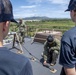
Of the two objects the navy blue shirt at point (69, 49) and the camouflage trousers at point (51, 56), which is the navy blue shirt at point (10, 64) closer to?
the navy blue shirt at point (69, 49)

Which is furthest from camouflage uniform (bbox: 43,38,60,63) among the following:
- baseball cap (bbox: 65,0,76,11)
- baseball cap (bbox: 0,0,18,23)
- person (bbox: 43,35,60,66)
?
baseball cap (bbox: 0,0,18,23)

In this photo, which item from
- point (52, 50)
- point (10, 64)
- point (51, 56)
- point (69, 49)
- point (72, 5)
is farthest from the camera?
point (51, 56)

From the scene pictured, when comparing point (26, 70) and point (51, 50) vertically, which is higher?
point (26, 70)

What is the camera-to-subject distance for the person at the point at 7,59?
4.43ft

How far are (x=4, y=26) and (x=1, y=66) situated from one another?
8.8 inches

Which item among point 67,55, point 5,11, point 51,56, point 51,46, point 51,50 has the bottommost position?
point 51,56

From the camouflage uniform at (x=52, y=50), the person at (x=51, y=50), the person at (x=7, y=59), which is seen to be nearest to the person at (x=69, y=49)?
the person at (x=7, y=59)

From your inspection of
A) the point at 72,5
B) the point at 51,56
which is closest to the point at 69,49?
the point at 72,5

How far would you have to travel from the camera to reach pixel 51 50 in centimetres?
780

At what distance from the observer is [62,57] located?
6.55ft

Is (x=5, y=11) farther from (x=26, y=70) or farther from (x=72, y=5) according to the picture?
(x=72, y=5)

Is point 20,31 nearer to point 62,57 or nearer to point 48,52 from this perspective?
point 48,52

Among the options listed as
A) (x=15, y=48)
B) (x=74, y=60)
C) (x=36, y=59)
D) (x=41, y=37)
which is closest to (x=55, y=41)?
(x=36, y=59)

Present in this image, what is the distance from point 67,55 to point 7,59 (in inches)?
28.5
